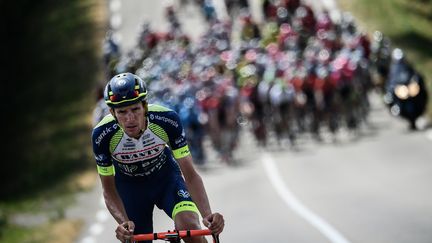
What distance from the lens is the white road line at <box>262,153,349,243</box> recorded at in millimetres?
17719

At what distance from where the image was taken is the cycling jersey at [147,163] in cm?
997

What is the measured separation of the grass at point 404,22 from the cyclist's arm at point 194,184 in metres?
28.3

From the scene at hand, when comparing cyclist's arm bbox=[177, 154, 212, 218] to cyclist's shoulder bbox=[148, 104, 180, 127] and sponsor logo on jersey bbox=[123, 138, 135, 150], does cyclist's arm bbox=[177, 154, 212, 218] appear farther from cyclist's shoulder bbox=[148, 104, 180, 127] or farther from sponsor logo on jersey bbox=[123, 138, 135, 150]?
sponsor logo on jersey bbox=[123, 138, 135, 150]

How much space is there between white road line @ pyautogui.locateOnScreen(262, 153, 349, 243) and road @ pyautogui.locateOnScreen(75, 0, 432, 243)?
2 centimetres

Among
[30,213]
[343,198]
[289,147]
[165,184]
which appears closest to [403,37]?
[289,147]

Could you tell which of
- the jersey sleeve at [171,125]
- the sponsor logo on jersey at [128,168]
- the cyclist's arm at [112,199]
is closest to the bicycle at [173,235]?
the cyclist's arm at [112,199]

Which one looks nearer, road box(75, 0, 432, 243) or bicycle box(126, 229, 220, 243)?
bicycle box(126, 229, 220, 243)

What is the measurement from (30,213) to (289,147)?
20.4 feet

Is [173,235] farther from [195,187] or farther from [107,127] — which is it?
[107,127]

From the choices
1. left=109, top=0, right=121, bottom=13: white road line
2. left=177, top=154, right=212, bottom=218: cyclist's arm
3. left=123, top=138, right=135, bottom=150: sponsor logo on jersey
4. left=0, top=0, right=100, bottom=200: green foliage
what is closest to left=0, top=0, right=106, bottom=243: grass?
left=0, top=0, right=100, bottom=200: green foliage

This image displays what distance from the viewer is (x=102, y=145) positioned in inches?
394

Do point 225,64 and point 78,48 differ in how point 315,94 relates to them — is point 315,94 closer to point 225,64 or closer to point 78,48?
point 225,64

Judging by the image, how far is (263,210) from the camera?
21.8 meters

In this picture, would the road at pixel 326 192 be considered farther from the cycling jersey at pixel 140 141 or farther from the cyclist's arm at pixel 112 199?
the cyclist's arm at pixel 112 199
